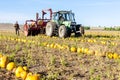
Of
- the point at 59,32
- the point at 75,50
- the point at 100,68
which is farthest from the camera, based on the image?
the point at 59,32

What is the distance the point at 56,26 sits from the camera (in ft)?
77.9

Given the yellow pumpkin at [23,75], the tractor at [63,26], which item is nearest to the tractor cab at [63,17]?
the tractor at [63,26]

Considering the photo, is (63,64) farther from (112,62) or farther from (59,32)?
(59,32)

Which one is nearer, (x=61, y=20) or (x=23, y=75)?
(x=23, y=75)

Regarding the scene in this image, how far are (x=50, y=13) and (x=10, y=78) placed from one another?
16.2 m

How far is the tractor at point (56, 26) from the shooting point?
73.8ft

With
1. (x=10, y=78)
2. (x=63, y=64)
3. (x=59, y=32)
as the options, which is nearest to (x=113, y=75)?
(x=63, y=64)

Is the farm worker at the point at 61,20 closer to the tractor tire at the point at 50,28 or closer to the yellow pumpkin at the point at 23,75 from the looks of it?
the tractor tire at the point at 50,28

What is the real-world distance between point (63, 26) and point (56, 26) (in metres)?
1.62

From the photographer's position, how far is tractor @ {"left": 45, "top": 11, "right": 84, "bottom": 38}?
2231 cm

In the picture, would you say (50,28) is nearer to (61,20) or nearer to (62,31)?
(61,20)

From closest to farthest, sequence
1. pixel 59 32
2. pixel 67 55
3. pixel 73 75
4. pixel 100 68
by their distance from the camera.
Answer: pixel 73 75 → pixel 100 68 → pixel 67 55 → pixel 59 32

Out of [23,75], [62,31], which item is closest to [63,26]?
[62,31]

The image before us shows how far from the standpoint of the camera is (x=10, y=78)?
904 centimetres
